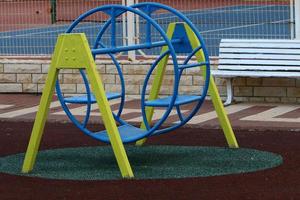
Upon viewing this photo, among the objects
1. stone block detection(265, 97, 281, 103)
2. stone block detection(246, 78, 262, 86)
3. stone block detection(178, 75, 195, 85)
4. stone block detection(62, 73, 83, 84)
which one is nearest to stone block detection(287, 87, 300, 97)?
stone block detection(265, 97, 281, 103)

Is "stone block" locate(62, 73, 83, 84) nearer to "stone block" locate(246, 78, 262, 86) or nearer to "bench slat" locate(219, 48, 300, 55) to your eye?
"bench slat" locate(219, 48, 300, 55)

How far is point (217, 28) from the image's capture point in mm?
15992

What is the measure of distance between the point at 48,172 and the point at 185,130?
10.4ft

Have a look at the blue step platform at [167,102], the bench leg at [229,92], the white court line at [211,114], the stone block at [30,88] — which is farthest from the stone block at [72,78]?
the blue step platform at [167,102]

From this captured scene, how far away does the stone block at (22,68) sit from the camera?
15797 mm

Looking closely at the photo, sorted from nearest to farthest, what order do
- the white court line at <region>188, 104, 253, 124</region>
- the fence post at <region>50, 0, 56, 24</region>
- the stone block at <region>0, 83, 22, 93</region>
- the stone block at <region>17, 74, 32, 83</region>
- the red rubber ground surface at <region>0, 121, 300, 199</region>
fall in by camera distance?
1. the red rubber ground surface at <region>0, 121, 300, 199</region>
2. the white court line at <region>188, 104, 253, 124</region>
3. the stone block at <region>17, 74, 32, 83</region>
4. the stone block at <region>0, 83, 22, 93</region>
5. the fence post at <region>50, 0, 56, 24</region>

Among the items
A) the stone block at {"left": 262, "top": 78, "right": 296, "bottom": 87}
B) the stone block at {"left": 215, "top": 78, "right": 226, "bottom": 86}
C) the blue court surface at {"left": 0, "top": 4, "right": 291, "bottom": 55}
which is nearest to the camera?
the stone block at {"left": 262, "top": 78, "right": 296, "bottom": 87}

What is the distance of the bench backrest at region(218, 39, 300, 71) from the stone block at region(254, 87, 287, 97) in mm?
306

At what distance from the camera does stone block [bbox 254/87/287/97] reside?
14.6 metres

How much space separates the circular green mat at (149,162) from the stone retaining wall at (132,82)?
12.6 ft

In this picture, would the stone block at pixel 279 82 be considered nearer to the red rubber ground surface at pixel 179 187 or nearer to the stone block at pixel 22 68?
the stone block at pixel 22 68

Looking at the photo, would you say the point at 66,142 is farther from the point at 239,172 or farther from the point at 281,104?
the point at 281,104

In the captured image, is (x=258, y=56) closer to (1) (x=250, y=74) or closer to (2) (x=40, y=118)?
(1) (x=250, y=74)

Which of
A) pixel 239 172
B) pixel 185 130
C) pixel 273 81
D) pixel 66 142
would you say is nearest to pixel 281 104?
pixel 273 81
